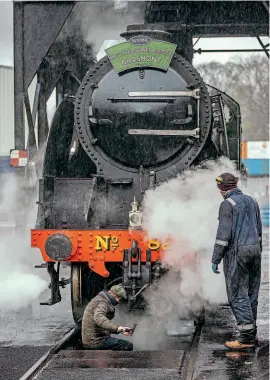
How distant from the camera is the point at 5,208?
1714 cm

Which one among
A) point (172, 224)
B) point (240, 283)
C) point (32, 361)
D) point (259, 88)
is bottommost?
point (32, 361)

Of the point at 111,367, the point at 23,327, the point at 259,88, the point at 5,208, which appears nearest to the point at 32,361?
the point at 111,367

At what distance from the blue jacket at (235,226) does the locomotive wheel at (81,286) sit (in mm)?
1552

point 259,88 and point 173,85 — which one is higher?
point 259,88

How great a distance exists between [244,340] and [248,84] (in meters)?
54.1

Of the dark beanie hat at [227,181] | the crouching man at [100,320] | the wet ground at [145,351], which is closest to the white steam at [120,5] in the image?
the wet ground at [145,351]

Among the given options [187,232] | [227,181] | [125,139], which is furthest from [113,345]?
[125,139]

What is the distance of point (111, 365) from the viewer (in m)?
6.04

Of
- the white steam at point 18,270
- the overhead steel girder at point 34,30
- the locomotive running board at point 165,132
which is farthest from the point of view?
the white steam at point 18,270

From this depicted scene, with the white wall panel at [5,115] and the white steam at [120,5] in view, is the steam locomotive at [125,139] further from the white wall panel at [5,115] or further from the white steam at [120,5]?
the white wall panel at [5,115]

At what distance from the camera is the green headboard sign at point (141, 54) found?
7.74 m

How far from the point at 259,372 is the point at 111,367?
107cm

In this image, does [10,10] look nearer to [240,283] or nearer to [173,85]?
[173,85]

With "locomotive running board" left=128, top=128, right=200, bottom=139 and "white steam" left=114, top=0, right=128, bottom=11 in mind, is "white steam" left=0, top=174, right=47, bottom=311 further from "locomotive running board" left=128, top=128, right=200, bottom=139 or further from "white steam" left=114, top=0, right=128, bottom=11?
"white steam" left=114, top=0, right=128, bottom=11
